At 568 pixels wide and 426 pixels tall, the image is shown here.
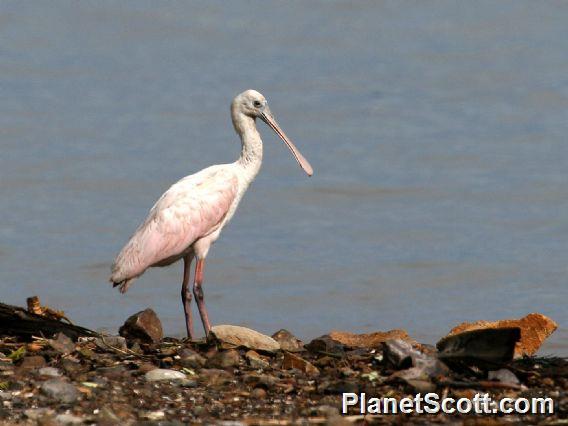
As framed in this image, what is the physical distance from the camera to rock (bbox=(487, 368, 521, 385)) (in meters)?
9.80

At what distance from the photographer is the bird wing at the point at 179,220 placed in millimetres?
13719

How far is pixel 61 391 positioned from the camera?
931cm

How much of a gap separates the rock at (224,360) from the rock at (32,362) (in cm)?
130

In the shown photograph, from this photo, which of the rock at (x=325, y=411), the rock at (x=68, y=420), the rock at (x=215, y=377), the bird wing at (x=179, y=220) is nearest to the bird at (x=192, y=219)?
the bird wing at (x=179, y=220)

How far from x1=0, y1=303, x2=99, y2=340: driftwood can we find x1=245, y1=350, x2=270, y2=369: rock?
1.55 metres

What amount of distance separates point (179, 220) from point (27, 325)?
9.56 feet

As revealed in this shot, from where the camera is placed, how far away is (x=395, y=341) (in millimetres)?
10266

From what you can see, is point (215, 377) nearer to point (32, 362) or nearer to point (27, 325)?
point (32, 362)

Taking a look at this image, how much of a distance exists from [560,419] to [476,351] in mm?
1381

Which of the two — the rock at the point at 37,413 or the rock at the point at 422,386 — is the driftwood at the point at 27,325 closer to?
the rock at the point at 37,413

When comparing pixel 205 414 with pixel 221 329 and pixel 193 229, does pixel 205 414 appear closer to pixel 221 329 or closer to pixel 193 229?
pixel 221 329

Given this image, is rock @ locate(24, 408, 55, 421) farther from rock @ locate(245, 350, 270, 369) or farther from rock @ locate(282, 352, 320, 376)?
rock @ locate(282, 352, 320, 376)

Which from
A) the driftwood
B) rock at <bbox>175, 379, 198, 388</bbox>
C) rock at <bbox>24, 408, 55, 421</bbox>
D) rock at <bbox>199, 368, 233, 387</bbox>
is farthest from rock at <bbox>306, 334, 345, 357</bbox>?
rock at <bbox>24, 408, 55, 421</bbox>

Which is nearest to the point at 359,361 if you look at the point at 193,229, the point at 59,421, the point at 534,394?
the point at 534,394
